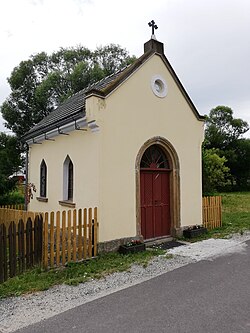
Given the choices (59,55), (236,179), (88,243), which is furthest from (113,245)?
(236,179)

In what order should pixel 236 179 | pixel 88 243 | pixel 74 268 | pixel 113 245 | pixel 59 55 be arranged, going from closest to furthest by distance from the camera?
pixel 74 268 < pixel 88 243 < pixel 113 245 < pixel 59 55 < pixel 236 179

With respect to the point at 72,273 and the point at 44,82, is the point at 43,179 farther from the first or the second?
the point at 44,82

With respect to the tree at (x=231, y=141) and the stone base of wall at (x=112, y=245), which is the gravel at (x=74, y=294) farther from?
the tree at (x=231, y=141)

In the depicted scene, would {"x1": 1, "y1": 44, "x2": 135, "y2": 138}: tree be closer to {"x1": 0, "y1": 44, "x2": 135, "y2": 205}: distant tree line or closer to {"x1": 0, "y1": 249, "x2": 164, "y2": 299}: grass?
{"x1": 0, "y1": 44, "x2": 135, "y2": 205}: distant tree line

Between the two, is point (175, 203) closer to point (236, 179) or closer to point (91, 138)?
point (91, 138)

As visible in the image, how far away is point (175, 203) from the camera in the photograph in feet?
33.5

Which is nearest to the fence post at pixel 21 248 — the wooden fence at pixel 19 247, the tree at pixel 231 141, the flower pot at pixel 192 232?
the wooden fence at pixel 19 247

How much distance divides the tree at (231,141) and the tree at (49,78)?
67.6ft

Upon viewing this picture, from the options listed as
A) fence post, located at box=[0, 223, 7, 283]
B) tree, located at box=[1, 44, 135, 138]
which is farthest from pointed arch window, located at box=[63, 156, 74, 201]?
tree, located at box=[1, 44, 135, 138]

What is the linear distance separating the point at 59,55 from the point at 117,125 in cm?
2165

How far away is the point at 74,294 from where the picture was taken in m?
5.16

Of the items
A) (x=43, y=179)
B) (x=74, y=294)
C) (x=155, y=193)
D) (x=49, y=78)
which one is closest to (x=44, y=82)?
(x=49, y=78)

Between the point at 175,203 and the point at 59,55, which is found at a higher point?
the point at 59,55

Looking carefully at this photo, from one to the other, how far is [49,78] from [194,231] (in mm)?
19026
